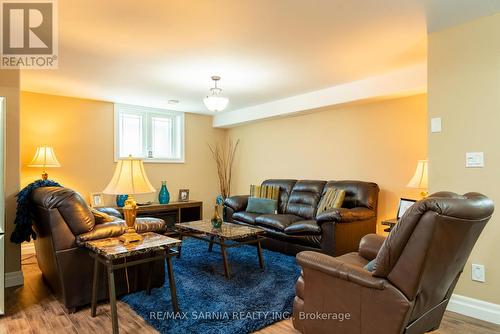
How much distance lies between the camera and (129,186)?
250 centimetres

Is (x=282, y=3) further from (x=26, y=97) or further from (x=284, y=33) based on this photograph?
(x=26, y=97)

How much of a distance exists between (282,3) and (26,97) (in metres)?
3.99

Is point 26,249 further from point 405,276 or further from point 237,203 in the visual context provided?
point 405,276

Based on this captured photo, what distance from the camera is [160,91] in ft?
14.7

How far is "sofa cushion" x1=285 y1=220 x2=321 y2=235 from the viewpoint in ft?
12.1

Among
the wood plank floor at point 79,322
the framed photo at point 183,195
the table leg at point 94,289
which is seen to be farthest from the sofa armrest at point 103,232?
the framed photo at point 183,195

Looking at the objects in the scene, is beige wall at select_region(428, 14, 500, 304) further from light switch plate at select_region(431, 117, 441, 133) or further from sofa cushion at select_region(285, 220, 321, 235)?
sofa cushion at select_region(285, 220, 321, 235)

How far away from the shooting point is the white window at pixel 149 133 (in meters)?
5.30

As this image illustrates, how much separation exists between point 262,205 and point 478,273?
2.86 m

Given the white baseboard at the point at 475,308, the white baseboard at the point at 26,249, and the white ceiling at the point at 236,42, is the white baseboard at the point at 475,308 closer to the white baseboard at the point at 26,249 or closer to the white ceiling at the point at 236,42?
the white ceiling at the point at 236,42

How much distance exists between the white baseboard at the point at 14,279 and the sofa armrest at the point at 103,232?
4.15ft

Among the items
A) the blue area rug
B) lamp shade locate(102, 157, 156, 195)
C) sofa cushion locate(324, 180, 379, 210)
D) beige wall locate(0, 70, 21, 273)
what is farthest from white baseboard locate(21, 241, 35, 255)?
sofa cushion locate(324, 180, 379, 210)

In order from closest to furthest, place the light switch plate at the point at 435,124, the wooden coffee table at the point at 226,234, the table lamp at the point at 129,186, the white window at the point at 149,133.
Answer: the table lamp at the point at 129,186
the light switch plate at the point at 435,124
the wooden coffee table at the point at 226,234
the white window at the point at 149,133

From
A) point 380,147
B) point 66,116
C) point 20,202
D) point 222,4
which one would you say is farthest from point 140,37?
point 380,147
